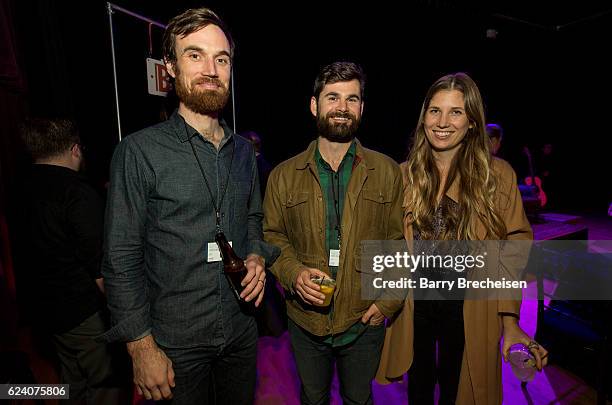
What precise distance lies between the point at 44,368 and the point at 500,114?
43.5ft

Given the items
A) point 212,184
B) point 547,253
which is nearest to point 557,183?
point 547,253

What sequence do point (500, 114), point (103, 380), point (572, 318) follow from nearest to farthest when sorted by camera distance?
point (103, 380)
point (572, 318)
point (500, 114)

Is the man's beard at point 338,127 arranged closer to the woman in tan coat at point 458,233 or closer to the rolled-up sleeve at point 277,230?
the rolled-up sleeve at point 277,230

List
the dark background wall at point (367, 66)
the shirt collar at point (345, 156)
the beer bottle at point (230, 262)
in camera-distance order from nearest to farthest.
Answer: the beer bottle at point (230, 262)
the shirt collar at point (345, 156)
the dark background wall at point (367, 66)

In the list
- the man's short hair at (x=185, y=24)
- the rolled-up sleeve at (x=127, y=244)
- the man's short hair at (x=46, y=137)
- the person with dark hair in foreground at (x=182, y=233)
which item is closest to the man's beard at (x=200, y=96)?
the person with dark hair in foreground at (x=182, y=233)

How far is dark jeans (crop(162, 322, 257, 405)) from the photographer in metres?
1.44

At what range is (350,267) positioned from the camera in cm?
179

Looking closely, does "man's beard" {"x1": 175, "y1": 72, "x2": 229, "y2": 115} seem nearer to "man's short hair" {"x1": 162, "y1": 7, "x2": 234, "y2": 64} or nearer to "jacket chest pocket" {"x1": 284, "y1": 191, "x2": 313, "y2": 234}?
"man's short hair" {"x1": 162, "y1": 7, "x2": 234, "y2": 64}

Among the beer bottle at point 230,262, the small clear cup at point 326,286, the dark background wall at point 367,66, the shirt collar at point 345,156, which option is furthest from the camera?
the dark background wall at point 367,66

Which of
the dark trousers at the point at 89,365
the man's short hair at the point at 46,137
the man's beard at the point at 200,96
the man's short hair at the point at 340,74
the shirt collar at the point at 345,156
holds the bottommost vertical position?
the dark trousers at the point at 89,365

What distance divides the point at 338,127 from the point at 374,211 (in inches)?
20.2

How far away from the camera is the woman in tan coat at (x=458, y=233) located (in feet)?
5.99

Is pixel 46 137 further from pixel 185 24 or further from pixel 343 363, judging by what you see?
pixel 343 363

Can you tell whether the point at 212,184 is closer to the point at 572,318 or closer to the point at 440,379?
the point at 440,379
